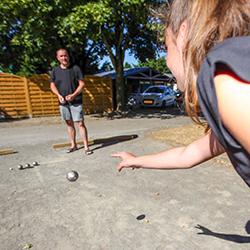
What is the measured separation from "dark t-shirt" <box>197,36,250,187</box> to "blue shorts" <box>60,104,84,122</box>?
19.7 feet

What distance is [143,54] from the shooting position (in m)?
20.4

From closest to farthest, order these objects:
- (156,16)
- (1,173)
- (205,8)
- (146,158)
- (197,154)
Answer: (205,8)
(156,16)
(197,154)
(146,158)
(1,173)

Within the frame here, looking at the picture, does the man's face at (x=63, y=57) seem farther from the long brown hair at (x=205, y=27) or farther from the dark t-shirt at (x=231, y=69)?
the dark t-shirt at (x=231, y=69)

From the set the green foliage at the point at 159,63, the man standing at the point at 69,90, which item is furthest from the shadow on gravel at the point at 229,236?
the man standing at the point at 69,90

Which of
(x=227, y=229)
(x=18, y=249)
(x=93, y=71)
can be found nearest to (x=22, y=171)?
(x=18, y=249)

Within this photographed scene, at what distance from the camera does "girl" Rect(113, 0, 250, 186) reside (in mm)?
728

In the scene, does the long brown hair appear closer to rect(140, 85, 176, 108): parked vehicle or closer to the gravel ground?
the gravel ground

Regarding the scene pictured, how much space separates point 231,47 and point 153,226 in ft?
9.20

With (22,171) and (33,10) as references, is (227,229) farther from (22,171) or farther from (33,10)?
(33,10)

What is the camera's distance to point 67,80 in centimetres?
680

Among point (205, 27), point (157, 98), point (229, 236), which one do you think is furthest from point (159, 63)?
point (205, 27)

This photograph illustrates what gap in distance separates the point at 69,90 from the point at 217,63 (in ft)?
20.5

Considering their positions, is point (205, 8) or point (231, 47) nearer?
point (231, 47)

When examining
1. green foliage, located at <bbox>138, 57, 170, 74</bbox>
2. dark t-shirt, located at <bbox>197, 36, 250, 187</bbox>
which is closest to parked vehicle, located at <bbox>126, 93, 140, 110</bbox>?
green foliage, located at <bbox>138, 57, 170, 74</bbox>
